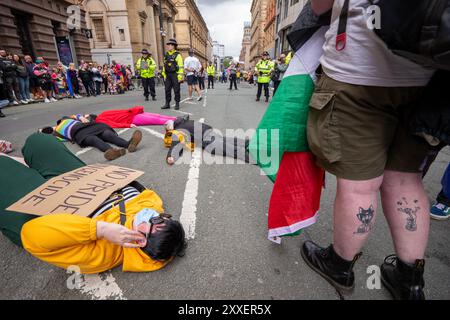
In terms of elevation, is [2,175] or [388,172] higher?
[388,172]

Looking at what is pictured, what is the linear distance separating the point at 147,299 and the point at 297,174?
115cm

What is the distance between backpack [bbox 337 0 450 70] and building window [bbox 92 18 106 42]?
35.5 m

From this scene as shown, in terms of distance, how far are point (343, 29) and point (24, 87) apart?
1317 centimetres

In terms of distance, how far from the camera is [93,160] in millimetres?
3438

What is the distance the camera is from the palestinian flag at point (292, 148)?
1285 millimetres

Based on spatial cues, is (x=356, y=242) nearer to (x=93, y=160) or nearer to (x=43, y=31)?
(x=93, y=160)

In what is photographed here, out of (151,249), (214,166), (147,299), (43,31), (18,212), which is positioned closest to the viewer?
(147,299)

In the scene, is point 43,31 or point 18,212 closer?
point 18,212

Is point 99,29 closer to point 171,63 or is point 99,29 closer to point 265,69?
point 265,69

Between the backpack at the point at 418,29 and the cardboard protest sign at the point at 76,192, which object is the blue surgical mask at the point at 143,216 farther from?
the backpack at the point at 418,29

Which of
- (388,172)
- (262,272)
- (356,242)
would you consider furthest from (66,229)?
(388,172)

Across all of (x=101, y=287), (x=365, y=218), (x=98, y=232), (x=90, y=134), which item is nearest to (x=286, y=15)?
(x=90, y=134)

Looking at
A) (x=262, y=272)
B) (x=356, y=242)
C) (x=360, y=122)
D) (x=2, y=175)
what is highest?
(x=360, y=122)

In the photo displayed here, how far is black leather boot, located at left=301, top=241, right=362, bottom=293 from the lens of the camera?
1.38 meters
